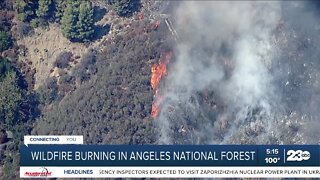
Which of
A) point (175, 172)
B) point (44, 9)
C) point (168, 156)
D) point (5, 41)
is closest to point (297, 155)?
point (175, 172)

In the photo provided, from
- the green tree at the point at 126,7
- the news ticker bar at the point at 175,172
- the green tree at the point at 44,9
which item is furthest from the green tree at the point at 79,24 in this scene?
the news ticker bar at the point at 175,172

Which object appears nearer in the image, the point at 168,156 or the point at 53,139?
the point at 168,156

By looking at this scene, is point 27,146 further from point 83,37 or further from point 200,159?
point 83,37

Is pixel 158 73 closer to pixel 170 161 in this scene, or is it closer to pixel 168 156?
pixel 170 161

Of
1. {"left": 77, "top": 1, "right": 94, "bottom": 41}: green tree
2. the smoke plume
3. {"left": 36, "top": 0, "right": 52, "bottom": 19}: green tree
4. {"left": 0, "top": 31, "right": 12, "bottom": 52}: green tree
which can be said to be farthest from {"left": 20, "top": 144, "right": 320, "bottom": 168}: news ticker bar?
{"left": 36, "top": 0, "right": 52, "bottom": 19}: green tree

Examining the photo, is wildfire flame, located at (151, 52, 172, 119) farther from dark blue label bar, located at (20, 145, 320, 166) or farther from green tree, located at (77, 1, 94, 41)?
dark blue label bar, located at (20, 145, 320, 166)

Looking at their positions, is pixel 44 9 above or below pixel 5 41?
above

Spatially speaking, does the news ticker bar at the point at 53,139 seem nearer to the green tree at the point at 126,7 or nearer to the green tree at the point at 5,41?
the green tree at the point at 5,41
